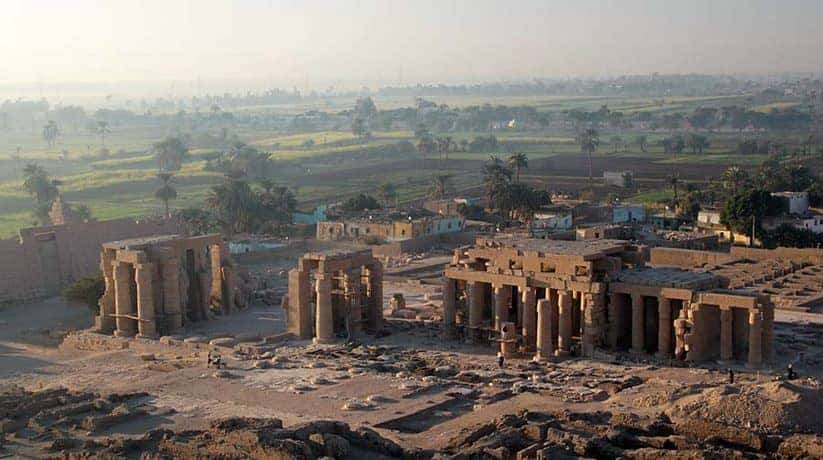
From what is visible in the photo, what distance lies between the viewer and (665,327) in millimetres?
36250

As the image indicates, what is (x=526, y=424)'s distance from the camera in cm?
2794

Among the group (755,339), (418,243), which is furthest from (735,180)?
(755,339)

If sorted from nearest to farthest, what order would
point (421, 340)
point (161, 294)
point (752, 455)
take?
point (752, 455)
point (421, 340)
point (161, 294)

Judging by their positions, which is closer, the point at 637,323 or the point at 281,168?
the point at 637,323

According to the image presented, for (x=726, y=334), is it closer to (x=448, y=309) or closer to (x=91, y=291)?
(x=448, y=309)

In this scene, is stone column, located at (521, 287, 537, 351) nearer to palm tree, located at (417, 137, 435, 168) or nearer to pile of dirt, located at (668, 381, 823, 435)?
pile of dirt, located at (668, 381, 823, 435)

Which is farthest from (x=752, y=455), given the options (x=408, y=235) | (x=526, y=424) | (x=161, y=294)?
Answer: (x=408, y=235)

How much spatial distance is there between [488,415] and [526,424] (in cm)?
263

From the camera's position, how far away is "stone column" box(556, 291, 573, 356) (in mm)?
37438

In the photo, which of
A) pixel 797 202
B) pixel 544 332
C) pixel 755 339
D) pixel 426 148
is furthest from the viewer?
pixel 426 148

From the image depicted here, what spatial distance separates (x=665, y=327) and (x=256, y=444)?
15.8 m

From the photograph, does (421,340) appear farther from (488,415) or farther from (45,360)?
(45,360)

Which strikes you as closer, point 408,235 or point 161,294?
point 161,294

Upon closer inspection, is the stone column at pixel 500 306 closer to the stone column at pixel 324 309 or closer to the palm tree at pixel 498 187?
the stone column at pixel 324 309
